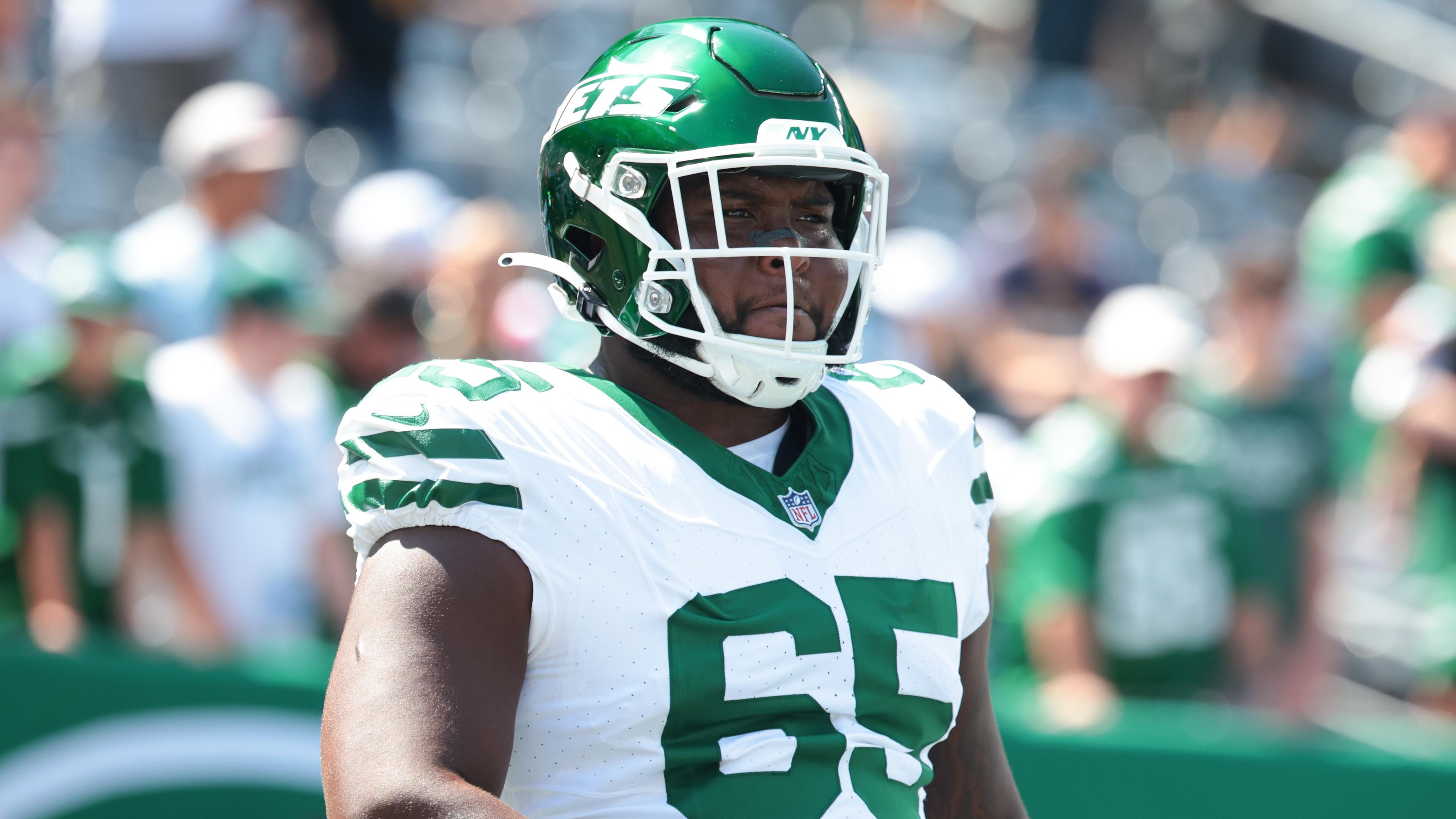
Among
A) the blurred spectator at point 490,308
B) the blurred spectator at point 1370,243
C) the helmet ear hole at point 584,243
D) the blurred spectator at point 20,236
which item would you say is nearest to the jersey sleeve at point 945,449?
the helmet ear hole at point 584,243

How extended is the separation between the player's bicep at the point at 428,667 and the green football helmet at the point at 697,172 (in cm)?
41

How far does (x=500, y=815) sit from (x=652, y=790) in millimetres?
224

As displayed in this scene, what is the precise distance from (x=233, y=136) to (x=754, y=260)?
11.7 ft

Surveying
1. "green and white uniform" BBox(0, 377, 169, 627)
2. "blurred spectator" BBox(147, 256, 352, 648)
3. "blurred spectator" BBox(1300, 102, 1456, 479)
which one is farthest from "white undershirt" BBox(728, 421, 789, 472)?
"blurred spectator" BBox(1300, 102, 1456, 479)

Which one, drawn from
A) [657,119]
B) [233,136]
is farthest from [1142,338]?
[657,119]

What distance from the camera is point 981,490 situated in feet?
7.21

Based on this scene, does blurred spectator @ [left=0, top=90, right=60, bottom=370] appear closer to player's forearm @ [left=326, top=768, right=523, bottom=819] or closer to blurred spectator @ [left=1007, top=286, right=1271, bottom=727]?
blurred spectator @ [left=1007, top=286, right=1271, bottom=727]

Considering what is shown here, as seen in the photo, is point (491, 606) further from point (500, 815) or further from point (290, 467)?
point (290, 467)

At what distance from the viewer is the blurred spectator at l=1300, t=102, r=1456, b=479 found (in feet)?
20.1

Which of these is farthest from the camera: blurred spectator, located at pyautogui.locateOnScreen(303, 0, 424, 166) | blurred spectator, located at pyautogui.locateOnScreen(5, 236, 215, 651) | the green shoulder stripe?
blurred spectator, located at pyautogui.locateOnScreen(303, 0, 424, 166)

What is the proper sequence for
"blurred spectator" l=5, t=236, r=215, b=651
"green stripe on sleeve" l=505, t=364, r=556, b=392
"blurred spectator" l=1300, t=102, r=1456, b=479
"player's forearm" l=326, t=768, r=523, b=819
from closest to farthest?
"player's forearm" l=326, t=768, r=523, b=819, "green stripe on sleeve" l=505, t=364, r=556, b=392, "blurred spectator" l=5, t=236, r=215, b=651, "blurred spectator" l=1300, t=102, r=1456, b=479

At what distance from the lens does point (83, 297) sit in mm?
4469

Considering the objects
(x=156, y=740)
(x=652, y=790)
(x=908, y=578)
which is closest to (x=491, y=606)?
(x=652, y=790)

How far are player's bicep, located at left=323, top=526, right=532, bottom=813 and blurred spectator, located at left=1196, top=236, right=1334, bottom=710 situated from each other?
12.5ft
